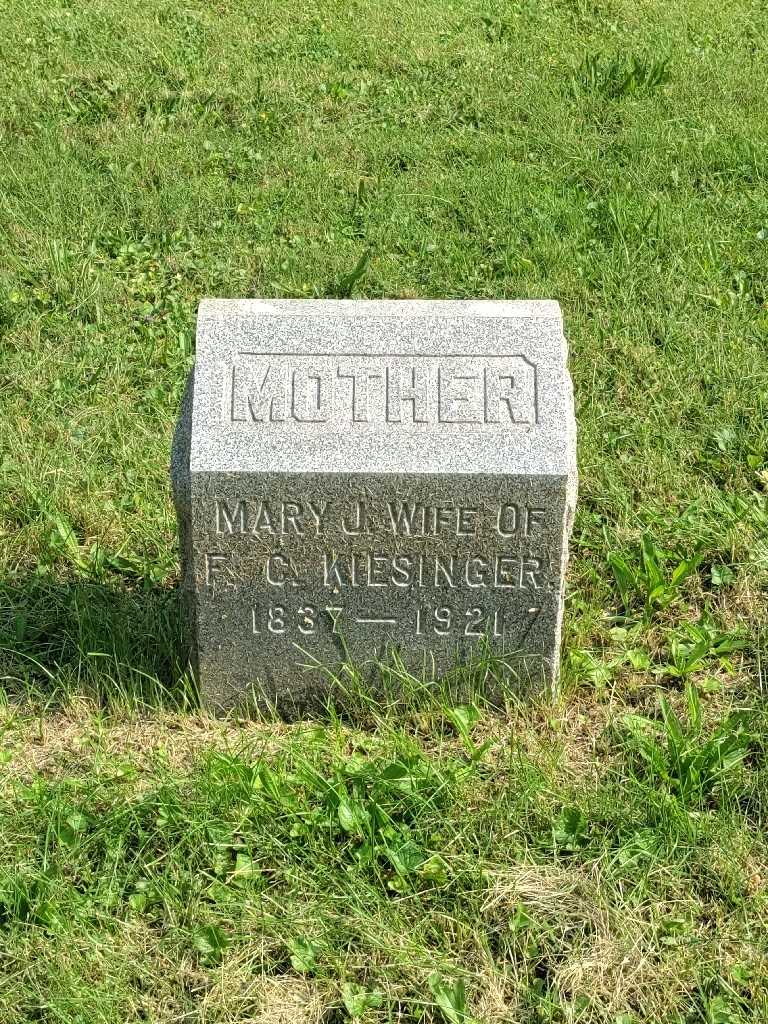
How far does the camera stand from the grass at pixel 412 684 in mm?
2754

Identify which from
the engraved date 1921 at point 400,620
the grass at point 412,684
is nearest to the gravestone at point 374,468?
the engraved date 1921 at point 400,620

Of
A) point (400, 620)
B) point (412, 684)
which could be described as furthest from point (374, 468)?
point (412, 684)

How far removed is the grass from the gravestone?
0.36 meters

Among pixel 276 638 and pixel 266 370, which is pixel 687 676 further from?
pixel 266 370

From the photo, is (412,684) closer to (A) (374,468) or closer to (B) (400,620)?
(B) (400,620)

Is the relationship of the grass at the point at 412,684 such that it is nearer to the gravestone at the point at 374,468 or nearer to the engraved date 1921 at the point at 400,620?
the engraved date 1921 at the point at 400,620

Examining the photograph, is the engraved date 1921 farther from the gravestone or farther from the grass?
the grass

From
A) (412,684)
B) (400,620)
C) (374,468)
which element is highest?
(374,468)

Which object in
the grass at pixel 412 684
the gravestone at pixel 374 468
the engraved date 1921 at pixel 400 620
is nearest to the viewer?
the grass at pixel 412 684

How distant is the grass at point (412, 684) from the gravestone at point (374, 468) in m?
0.36

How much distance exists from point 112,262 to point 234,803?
3.26 metres

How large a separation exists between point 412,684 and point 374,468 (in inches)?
25.6

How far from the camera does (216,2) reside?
7875 millimetres

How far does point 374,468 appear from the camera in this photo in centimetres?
305
